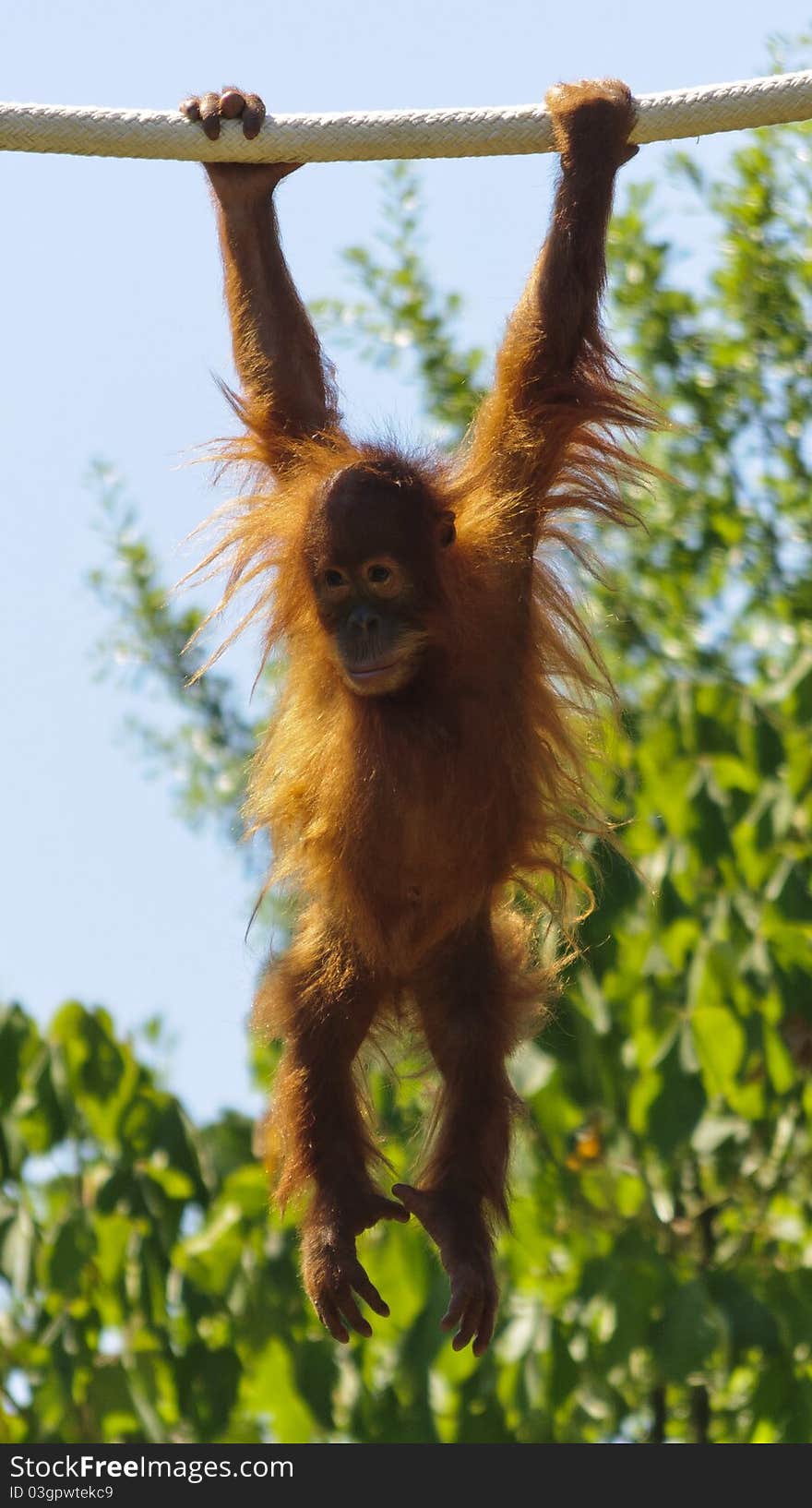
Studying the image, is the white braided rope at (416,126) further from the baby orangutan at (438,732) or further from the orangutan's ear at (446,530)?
the orangutan's ear at (446,530)

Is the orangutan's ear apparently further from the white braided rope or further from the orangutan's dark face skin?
the white braided rope

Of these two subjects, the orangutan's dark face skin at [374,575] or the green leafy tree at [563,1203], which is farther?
the green leafy tree at [563,1203]

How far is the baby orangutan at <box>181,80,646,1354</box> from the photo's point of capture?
14.8ft

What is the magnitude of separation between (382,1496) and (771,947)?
181 centimetres

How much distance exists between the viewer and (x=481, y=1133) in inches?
181

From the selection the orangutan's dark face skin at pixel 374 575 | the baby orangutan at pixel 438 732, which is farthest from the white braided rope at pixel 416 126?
the orangutan's dark face skin at pixel 374 575

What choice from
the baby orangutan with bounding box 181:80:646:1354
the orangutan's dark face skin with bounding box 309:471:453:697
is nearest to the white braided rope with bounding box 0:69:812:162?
the baby orangutan with bounding box 181:80:646:1354

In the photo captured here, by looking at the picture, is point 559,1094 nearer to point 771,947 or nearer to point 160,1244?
point 771,947

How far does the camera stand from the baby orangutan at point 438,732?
4520mm

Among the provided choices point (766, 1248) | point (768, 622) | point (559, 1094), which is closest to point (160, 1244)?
point (559, 1094)

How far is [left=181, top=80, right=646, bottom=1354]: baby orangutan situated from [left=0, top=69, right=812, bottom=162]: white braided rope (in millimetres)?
115

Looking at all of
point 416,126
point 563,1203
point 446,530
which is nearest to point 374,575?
point 446,530

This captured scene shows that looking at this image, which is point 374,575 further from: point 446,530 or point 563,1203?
point 563,1203

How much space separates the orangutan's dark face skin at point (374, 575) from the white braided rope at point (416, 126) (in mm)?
687
